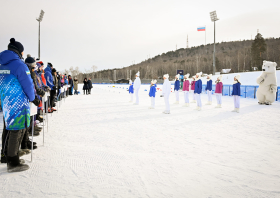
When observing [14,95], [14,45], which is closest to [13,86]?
[14,95]

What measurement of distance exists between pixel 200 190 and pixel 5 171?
3.17m

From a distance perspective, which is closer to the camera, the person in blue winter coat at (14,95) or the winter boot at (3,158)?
the person in blue winter coat at (14,95)

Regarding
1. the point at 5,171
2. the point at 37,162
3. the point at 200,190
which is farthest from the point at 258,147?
the point at 5,171

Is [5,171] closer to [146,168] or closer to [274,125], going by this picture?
[146,168]

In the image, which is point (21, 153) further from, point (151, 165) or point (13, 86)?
point (151, 165)

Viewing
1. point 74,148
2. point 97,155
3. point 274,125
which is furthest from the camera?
point 274,125

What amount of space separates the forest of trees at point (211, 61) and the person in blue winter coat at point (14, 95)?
50987 mm

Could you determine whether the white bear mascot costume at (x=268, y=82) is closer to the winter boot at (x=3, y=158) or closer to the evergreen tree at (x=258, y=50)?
the winter boot at (x=3, y=158)

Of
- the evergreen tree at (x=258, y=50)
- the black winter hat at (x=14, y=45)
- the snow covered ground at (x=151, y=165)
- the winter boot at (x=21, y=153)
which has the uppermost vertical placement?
the evergreen tree at (x=258, y=50)

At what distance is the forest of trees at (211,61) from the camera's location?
62844 millimetres

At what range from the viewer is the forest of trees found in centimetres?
6284

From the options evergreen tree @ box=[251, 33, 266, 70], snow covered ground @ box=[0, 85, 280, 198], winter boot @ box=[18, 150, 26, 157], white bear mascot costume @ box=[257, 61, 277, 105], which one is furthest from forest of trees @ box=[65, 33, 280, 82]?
winter boot @ box=[18, 150, 26, 157]

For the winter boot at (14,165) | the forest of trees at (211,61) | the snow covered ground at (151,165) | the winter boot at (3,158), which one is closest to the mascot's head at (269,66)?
the snow covered ground at (151,165)

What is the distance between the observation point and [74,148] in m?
4.75
